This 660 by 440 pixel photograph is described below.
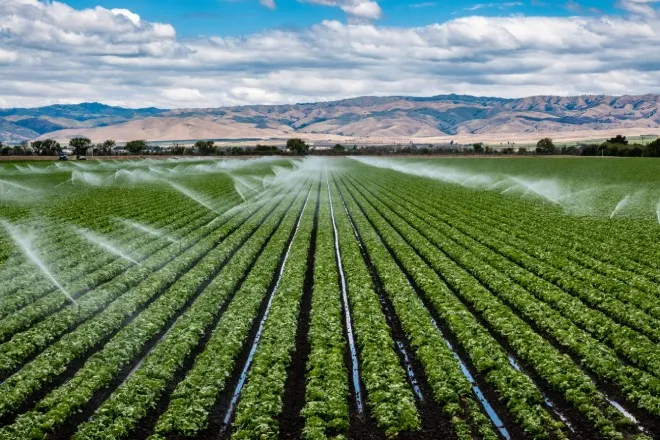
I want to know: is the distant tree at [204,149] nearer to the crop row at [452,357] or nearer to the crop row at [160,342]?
the crop row at [160,342]

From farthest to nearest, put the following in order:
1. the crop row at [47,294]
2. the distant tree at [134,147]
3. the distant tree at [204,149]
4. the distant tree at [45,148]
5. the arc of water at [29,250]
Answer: the distant tree at [134,147], the distant tree at [204,149], the distant tree at [45,148], the arc of water at [29,250], the crop row at [47,294]

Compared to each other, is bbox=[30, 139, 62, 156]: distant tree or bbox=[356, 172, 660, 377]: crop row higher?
bbox=[30, 139, 62, 156]: distant tree

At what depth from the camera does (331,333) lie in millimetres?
15031

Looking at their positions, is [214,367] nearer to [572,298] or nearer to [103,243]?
[572,298]

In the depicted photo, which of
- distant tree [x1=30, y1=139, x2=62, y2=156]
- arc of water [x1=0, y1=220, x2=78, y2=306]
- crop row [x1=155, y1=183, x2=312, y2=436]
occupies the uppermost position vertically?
distant tree [x1=30, y1=139, x2=62, y2=156]

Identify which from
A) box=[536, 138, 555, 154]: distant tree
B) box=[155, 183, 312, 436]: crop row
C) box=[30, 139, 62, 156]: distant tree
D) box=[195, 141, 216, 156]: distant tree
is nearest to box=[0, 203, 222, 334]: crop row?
box=[155, 183, 312, 436]: crop row

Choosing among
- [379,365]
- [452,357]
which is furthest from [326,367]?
[452,357]

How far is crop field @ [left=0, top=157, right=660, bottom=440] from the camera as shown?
36.2ft

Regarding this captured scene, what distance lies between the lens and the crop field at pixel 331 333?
11.0 metres

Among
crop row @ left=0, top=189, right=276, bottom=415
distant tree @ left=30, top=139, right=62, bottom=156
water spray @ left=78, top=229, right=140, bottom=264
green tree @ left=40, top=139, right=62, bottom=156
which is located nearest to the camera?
crop row @ left=0, top=189, right=276, bottom=415

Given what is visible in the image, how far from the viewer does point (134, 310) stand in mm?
17172

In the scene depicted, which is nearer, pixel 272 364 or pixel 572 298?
pixel 272 364

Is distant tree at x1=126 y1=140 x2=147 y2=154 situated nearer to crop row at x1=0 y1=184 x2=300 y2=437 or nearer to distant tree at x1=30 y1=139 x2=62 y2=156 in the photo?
distant tree at x1=30 y1=139 x2=62 y2=156

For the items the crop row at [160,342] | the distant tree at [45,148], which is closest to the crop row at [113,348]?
the crop row at [160,342]
